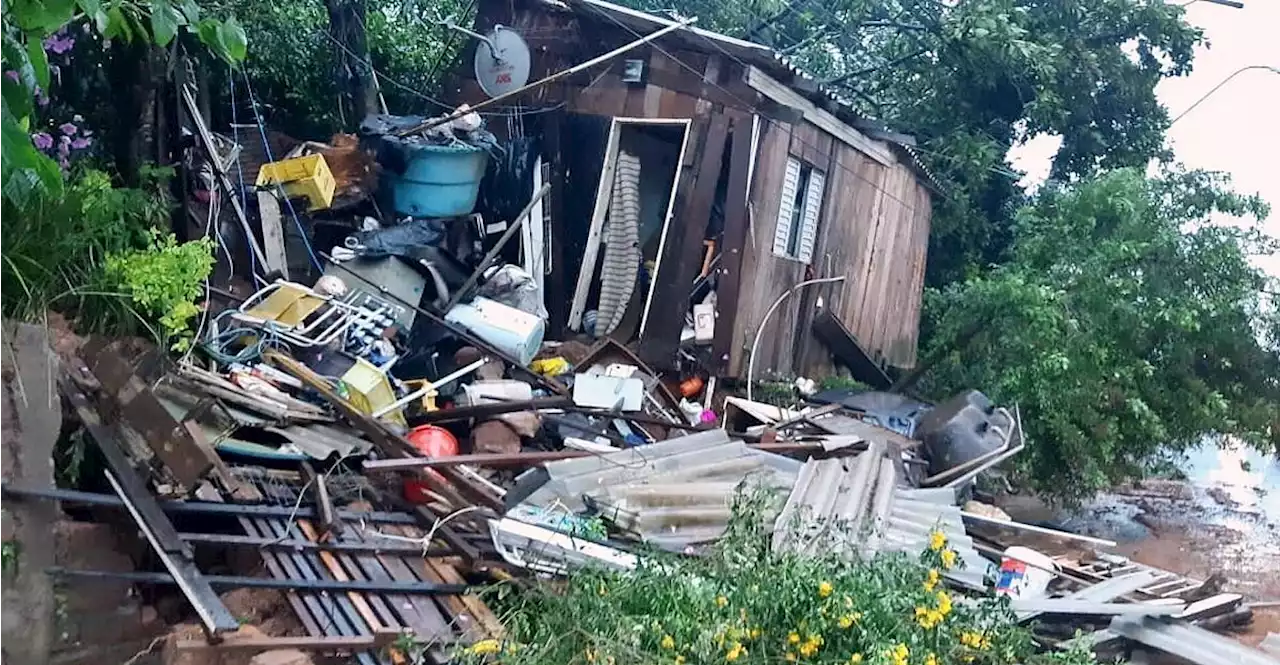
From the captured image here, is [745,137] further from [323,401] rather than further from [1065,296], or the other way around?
[323,401]

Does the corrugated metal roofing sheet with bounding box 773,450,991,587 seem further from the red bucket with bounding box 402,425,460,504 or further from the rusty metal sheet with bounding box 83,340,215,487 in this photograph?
the rusty metal sheet with bounding box 83,340,215,487

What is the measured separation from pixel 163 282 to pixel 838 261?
20.7 feet

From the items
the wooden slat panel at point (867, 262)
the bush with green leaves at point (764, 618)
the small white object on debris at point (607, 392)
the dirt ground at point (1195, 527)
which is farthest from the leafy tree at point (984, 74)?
the bush with green leaves at point (764, 618)

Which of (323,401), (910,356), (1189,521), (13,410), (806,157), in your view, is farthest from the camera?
(910,356)

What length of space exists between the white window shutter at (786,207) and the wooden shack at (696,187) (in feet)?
0.07

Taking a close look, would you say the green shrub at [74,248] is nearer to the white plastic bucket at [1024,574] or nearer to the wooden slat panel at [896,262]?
the white plastic bucket at [1024,574]

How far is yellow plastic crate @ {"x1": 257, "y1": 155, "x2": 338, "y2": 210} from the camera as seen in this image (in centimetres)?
789

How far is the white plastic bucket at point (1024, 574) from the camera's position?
595 cm

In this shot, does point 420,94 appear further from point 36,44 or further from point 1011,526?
point 36,44

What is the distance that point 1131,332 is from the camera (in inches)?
344

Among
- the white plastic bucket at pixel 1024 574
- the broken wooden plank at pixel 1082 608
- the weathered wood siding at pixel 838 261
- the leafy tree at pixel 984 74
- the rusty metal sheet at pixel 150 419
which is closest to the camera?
the rusty metal sheet at pixel 150 419

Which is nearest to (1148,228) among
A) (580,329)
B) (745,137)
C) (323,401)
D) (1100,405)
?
(1100,405)

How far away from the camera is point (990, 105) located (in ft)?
41.5

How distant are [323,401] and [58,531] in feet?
6.28
